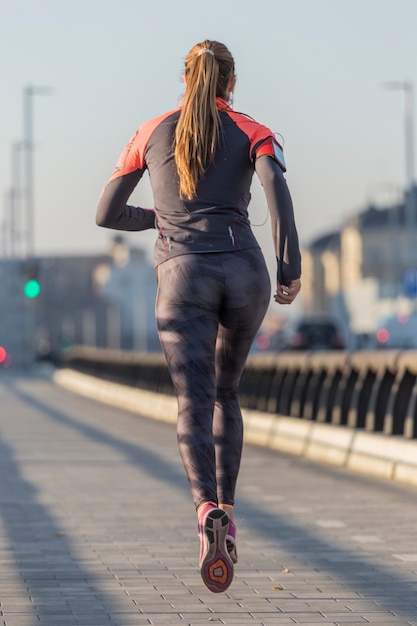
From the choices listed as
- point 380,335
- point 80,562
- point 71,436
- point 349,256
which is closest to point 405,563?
point 80,562

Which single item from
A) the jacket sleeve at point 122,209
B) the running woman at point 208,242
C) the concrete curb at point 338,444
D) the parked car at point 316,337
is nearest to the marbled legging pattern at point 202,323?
the running woman at point 208,242

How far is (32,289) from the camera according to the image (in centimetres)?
4556

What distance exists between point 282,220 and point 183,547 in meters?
2.35

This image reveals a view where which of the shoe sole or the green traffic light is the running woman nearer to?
the shoe sole

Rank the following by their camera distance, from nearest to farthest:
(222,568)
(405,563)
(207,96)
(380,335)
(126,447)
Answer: (222,568)
(207,96)
(405,563)
(126,447)
(380,335)

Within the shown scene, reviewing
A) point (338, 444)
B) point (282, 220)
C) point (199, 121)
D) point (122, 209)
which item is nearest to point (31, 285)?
→ point (338, 444)

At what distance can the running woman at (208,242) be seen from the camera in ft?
21.9

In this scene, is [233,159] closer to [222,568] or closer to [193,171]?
[193,171]

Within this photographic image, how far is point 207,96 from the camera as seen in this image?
6.73 m

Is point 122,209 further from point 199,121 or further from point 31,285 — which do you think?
point 31,285

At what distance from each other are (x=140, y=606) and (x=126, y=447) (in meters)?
11.7

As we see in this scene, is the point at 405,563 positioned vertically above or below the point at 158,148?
below

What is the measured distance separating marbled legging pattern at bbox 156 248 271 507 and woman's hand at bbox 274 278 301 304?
0.09 m

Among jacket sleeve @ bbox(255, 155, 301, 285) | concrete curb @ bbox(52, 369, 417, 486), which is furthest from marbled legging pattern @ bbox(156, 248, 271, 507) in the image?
concrete curb @ bbox(52, 369, 417, 486)
